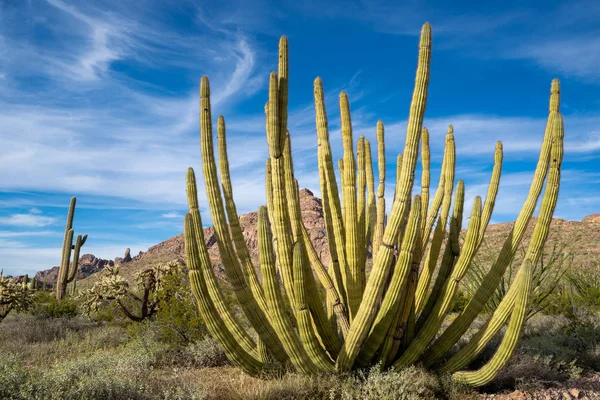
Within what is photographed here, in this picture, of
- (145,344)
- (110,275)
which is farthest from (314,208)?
(145,344)

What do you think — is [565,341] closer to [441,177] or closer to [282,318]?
[441,177]

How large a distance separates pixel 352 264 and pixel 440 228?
130cm

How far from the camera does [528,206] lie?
6176mm

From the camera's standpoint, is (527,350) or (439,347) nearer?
(439,347)

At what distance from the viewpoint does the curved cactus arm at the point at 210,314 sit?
5.53 meters

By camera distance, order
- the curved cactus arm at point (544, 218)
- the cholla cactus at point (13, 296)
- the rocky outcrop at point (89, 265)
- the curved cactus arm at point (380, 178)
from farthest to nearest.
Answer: the rocky outcrop at point (89, 265)
the cholla cactus at point (13, 296)
the curved cactus arm at point (380, 178)
the curved cactus arm at point (544, 218)

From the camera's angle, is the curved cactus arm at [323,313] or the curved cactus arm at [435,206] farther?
the curved cactus arm at [435,206]

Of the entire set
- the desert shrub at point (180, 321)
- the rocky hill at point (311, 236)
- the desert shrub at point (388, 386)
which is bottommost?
the desert shrub at point (388, 386)

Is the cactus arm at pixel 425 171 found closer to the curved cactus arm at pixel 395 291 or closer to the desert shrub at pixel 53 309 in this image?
the curved cactus arm at pixel 395 291

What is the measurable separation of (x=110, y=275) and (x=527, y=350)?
32.3 feet

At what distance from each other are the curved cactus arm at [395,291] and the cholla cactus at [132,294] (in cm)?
635

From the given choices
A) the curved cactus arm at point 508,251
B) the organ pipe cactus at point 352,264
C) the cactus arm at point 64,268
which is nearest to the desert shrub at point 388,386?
the organ pipe cactus at point 352,264

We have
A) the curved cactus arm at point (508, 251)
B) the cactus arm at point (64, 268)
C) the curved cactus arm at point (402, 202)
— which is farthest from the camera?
the cactus arm at point (64, 268)

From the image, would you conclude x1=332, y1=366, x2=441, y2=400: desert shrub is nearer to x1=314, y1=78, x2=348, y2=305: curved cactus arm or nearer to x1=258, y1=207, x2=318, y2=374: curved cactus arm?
x1=258, y1=207, x2=318, y2=374: curved cactus arm
